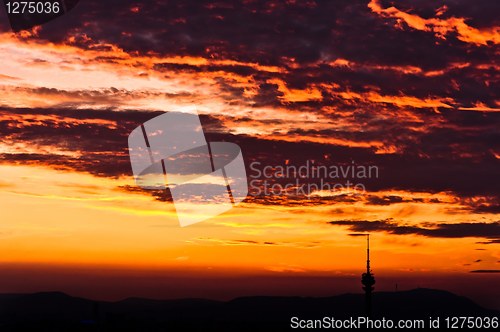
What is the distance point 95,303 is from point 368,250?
3214 inches

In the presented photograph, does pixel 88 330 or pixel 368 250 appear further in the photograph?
pixel 368 250

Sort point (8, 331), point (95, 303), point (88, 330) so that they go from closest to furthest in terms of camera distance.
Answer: point (95, 303) → point (88, 330) → point (8, 331)

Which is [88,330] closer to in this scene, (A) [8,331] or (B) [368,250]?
(A) [8,331]

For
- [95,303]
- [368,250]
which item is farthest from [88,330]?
[368,250]

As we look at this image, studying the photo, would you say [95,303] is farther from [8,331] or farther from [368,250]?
[368,250]

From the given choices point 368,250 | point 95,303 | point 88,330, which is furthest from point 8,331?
point 368,250

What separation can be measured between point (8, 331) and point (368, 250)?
96.6m

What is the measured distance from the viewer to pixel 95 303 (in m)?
146

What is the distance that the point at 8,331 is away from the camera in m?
193

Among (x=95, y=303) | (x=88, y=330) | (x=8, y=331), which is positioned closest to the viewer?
(x=95, y=303)

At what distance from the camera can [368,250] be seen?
19900 centimetres

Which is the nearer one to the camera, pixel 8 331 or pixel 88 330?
pixel 88 330

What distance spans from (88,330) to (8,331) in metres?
36.2

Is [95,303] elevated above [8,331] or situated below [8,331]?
above
